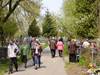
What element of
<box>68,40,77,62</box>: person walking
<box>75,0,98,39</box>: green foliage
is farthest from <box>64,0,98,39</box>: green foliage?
<box>68,40,77,62</box>: person walking

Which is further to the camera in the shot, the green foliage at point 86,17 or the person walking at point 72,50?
the green foliage at point 86,17

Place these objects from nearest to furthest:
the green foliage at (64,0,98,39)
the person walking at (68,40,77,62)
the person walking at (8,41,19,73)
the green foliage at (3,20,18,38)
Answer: the person walking at (8,41,19,73), the person walking at (68,40,77,62), the green foliage at (64,0,98,39), the green foliage at (3,20,18,38)

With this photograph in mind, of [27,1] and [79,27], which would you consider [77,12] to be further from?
[27,1]

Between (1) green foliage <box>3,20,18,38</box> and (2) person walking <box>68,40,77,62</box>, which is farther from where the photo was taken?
(1) green foliage <box>3,20,18,38</box>

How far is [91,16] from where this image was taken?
1320 inches

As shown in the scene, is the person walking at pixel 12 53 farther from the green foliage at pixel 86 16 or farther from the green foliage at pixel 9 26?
the green foliage at pixel 9 26

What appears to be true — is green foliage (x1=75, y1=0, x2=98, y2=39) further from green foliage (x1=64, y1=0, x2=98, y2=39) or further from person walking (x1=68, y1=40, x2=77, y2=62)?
person walking (x1=68, y1=40, x2=77, y2=62)

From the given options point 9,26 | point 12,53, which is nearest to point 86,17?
point 12,53

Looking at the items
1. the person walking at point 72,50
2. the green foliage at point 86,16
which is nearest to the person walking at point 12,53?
the person walking at point 72,50

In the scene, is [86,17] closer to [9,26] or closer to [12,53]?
[12,53]

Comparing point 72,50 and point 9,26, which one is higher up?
point 9,26

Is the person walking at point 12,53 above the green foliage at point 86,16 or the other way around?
the other way around

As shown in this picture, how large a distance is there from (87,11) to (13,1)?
1247 cm

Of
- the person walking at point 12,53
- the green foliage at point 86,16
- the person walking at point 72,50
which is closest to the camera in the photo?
the person walking at point 12,53
